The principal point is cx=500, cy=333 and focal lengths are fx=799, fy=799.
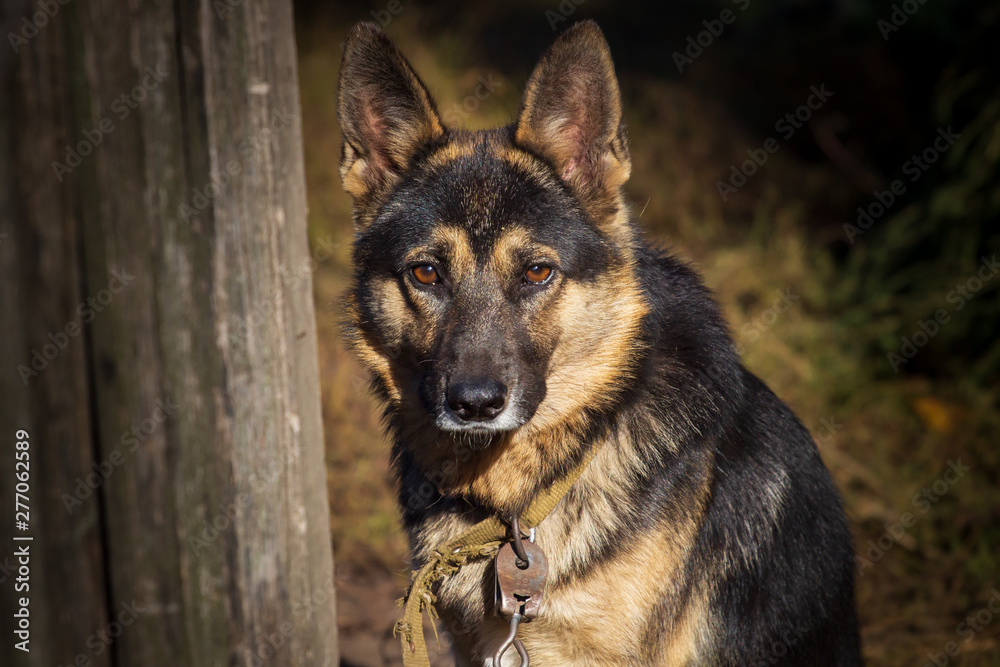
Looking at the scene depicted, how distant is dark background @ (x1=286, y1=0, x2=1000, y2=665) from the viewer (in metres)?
4.87

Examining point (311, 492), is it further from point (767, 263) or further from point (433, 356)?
point (767, 263)

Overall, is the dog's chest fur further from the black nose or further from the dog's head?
the black nose

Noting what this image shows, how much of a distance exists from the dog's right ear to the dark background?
1444 mm

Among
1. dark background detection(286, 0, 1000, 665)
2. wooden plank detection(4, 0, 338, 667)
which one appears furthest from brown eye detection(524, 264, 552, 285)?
dark background detection(286, 0, 1000, 665)

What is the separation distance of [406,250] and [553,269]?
55cm

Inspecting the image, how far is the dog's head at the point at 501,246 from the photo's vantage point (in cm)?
278

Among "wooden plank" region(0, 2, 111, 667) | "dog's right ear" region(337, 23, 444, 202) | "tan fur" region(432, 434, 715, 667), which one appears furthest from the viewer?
"dog's right ear" region(337, 23, 444, 202)

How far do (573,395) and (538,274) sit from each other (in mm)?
457

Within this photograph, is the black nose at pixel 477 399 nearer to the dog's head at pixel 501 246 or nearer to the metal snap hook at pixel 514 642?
the dog's head at pixel 501 246

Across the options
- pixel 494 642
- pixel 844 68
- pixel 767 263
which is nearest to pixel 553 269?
pixel 494 642

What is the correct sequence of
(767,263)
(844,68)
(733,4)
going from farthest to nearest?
1. (733,4)
2. (844,68)
3. (767,263)

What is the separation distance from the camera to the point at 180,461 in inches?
91.5

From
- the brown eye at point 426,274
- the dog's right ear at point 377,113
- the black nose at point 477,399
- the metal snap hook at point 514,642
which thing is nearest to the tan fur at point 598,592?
the metal snap hook at point 514,642

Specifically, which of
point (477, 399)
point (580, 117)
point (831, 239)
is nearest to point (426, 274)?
point (477, 399)
